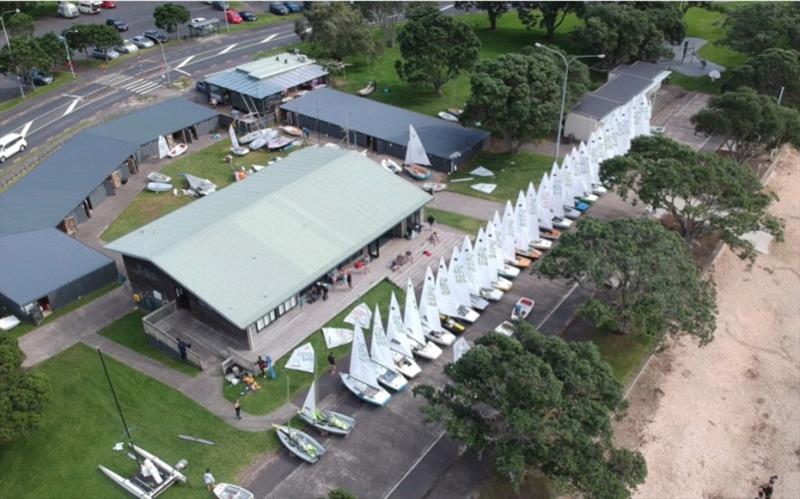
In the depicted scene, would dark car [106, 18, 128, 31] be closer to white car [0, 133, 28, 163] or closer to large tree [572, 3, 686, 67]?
white car [0, 133, 28, 163]

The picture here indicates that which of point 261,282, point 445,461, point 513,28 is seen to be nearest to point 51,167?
point 261,282

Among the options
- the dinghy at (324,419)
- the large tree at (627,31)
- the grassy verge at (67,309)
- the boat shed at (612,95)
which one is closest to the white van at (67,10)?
the grassy verge at (67,309)

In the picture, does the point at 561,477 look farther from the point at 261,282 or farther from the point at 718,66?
the point at 718,66

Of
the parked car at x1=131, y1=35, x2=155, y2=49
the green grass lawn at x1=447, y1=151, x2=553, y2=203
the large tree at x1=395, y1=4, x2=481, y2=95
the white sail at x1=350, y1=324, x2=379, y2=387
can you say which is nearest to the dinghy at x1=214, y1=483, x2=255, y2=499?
the white sail at x1=350, y1=324, x2=379, y2=387

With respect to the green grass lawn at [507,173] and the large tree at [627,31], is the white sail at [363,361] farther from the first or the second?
the large tree at [627,31]

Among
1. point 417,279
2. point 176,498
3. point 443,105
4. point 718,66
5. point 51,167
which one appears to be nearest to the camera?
point 176,498

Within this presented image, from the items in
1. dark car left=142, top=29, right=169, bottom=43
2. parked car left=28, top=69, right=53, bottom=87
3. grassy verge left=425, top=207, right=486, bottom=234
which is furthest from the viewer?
dark car left=142, top=29, right=169, bottom=43
